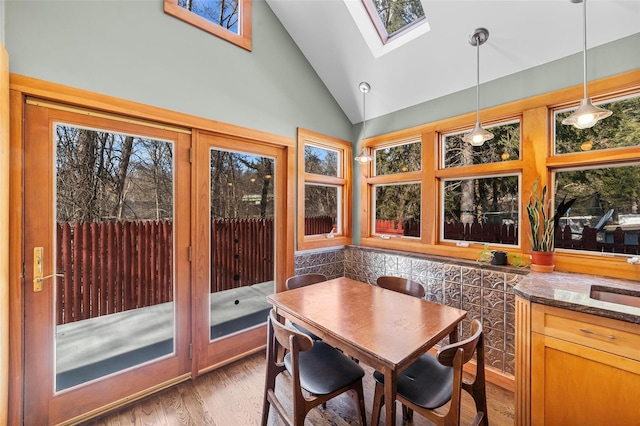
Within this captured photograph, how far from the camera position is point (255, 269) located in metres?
2.79

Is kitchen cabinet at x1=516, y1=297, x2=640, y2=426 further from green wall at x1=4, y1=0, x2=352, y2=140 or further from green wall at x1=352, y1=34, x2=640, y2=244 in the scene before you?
green wall at x1=4, y1=0, x2=352, y2=140

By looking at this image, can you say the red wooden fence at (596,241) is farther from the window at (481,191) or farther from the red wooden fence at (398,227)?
the red wooden fence at (398,227)

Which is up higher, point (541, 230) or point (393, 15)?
point (393, 15)

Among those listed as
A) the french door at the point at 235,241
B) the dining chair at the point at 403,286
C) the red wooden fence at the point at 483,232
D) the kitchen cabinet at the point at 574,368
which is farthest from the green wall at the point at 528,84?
the kitchen cabinet at the point at 574,368

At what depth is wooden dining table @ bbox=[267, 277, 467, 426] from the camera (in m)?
1.23

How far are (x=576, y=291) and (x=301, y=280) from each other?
1963 mm

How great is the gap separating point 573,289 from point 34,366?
3.51 meters

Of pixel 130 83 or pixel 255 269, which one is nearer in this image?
pixel 130 83

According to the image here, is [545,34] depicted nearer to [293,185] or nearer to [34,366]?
[293,185]

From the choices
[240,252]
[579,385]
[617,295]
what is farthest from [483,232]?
[240,252]

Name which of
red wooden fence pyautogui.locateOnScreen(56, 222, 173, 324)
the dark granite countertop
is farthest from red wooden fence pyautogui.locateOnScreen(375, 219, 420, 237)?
red wooden fence pyautogui.locateOnScreen(56, 222, 173, 324)

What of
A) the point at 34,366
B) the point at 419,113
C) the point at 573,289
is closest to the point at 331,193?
the point at 419,113

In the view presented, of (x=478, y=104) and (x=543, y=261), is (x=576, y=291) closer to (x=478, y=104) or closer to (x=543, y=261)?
(x=543, y=261)

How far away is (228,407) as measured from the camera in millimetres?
1989
